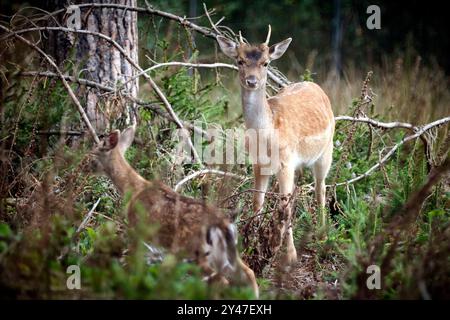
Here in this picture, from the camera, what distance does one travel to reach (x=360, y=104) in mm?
6633

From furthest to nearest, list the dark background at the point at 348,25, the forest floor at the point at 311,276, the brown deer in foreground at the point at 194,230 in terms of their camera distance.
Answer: the dark background at the point at 348,25 < the forest floor at the point at 311,276 < the brown deer in foreground at the point at 194,230

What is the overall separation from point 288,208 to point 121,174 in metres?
1.17

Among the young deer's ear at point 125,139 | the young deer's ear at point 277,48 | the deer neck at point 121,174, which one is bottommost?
the deer neck at point 121,174

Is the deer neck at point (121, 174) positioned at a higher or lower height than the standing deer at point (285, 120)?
lower

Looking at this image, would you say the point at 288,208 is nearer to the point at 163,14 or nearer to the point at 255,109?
the point at 255,109

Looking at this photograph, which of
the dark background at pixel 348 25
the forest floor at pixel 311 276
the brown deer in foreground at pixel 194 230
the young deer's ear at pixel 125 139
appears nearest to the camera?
the brown deer in foreground at pixel 194 230

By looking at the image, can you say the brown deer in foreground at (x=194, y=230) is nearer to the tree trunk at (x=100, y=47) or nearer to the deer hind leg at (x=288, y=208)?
the deer hind leg at (x=288, y=208)

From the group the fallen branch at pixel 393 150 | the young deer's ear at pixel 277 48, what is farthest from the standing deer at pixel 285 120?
the fallen branch at pixel 393 150

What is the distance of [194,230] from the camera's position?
4.36 m

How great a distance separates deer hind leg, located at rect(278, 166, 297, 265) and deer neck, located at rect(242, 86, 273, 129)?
16.6 inches

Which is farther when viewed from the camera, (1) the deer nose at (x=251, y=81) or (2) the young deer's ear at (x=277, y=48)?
(2) the young deer's ear at (x=277, y=48)

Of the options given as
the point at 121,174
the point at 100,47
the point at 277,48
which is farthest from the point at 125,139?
the point at 100,47

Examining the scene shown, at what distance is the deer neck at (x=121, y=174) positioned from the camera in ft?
16.5

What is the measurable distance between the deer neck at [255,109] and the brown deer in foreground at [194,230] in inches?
61.4
